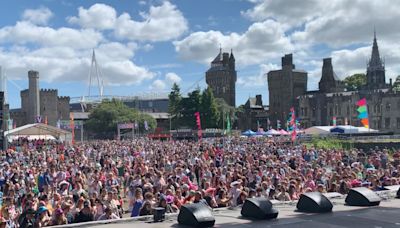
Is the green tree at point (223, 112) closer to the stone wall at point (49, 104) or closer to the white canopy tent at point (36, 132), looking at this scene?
the stone wall at point (49, 104)

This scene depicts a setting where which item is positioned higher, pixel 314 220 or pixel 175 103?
pixel 175 103

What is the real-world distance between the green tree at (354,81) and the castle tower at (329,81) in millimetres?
8564

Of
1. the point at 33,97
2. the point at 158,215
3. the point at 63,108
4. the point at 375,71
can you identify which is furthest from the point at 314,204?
the point at 375,71

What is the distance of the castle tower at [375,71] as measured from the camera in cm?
10962

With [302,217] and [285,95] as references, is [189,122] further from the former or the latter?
[302,217]

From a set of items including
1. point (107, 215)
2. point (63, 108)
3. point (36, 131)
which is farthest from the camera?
point (63, 108)

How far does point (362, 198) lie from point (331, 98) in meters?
96.3

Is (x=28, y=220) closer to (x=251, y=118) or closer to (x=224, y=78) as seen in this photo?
(x=251, y=118)

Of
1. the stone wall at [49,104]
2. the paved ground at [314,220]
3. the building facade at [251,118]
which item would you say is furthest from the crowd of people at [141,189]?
the building facade at [251,118]

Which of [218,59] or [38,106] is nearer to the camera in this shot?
[38,106]

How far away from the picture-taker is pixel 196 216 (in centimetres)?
917

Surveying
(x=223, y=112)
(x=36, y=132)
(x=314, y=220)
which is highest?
(x=223, y=112)

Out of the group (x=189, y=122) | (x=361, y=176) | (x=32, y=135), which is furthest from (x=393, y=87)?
(x=361, y=176)

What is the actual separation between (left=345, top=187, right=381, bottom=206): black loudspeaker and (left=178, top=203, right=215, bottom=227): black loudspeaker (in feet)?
13.8
